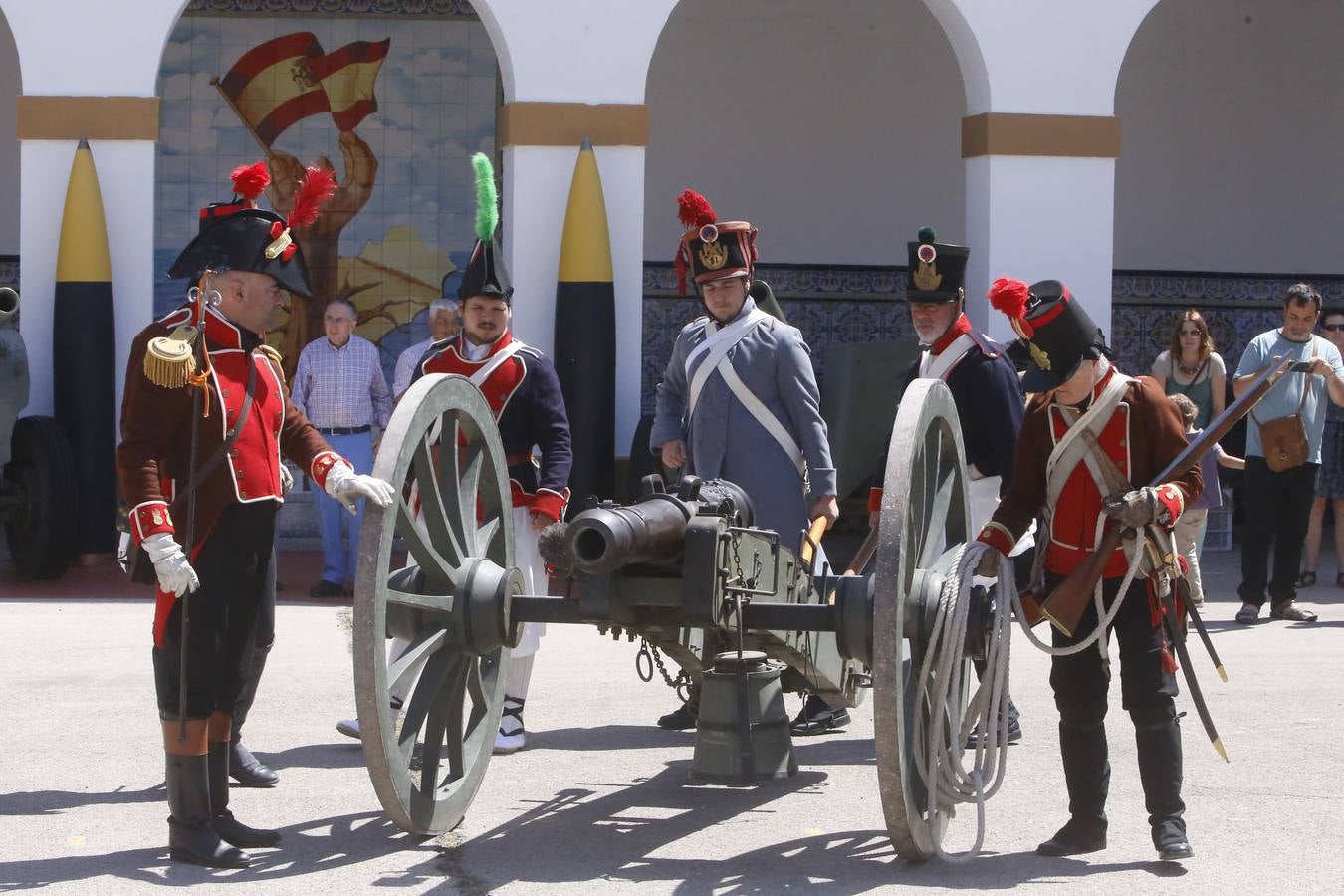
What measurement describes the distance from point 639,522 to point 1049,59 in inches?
270

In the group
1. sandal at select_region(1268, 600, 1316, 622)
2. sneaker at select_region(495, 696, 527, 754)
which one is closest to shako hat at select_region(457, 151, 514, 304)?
sneaker at select_region(495, 696, 527, 754)

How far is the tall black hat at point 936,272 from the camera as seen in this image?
6277 mm

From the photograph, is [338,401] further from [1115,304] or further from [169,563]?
[1115,304]

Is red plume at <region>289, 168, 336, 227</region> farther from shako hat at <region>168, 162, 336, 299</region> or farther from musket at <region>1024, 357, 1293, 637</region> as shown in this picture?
musket at <region>1024, 357, 1293, 637</region>

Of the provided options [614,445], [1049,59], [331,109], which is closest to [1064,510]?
[614,445]

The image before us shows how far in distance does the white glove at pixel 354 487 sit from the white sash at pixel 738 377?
1492 mm

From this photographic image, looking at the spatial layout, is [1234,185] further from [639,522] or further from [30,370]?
[639,522]

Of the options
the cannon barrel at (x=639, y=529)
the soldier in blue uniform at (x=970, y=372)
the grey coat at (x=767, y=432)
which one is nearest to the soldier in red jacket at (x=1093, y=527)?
the cannon barrel at (x=639, y=529)

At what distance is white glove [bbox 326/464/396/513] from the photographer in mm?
4336

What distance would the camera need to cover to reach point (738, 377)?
6039mm

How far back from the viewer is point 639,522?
15.0ft

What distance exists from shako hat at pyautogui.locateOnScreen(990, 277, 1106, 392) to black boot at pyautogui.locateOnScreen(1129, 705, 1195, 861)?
2.80 ft

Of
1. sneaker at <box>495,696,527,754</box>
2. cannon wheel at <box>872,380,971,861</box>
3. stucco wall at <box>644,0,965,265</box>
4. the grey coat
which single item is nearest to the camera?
cannon wheel at <box>872,380,971,861</box>

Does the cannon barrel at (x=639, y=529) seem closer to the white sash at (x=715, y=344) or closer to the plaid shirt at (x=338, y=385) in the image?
the white sash at (x=715, y=344)
